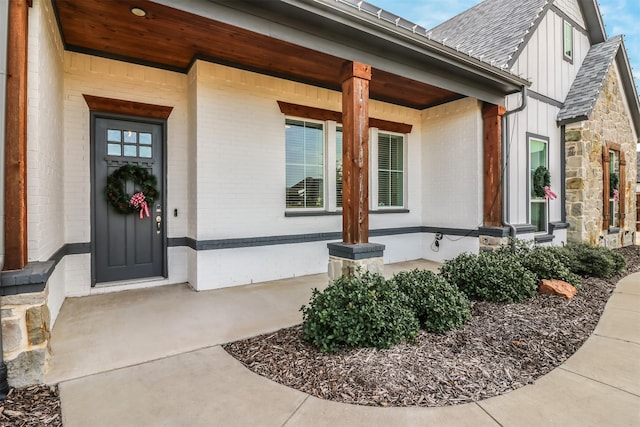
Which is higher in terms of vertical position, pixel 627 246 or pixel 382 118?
pixel 382 118

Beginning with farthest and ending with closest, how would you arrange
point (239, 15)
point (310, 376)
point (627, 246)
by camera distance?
point (627, 246), point (239, 15), point (310, 376)

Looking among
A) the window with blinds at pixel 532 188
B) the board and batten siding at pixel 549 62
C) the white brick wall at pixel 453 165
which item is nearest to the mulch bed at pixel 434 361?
→ the white brick wall at pixel 453 165

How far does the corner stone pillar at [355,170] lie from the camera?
3973 mm

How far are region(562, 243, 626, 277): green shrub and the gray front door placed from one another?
21.3 ft

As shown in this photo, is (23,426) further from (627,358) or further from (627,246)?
(627,246)

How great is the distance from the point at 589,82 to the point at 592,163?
74.1 inches

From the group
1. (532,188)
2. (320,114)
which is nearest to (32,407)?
(320,114)

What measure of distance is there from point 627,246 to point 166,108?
11684mm

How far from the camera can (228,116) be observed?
4902 millimetres

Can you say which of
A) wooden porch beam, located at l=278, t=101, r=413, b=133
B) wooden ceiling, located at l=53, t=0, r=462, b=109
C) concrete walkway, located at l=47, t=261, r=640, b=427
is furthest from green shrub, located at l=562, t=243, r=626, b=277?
wooden ceiling, located at l=53, t=0, r=462, b=109

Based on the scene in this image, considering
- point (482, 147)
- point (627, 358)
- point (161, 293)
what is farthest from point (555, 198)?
point (161, 293)

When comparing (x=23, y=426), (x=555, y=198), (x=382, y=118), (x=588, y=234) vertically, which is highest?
(x=382, y=118)

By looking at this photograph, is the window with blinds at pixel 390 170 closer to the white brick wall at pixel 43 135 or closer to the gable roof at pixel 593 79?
the gable roof at pixel 593 79

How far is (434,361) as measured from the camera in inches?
103
